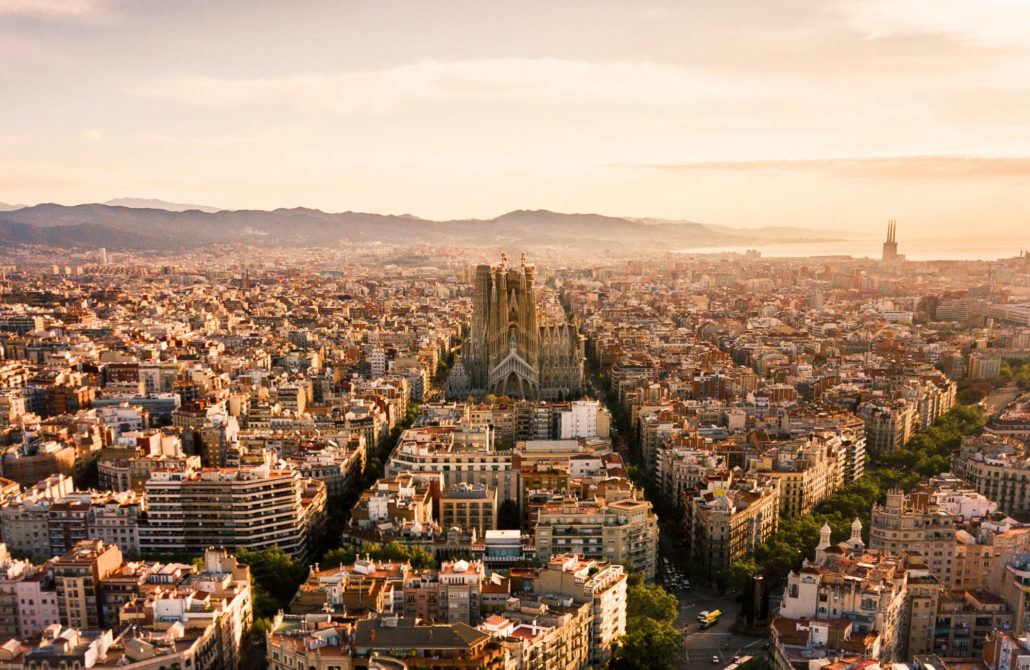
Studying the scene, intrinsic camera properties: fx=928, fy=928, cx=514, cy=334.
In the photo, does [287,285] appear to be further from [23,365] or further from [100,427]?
[100,427]

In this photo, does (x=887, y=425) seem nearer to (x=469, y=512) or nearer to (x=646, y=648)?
(x=469, y=512)

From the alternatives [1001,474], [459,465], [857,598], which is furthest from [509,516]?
[1001,474]

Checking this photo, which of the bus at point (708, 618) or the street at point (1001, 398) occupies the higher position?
the street at point (1001, 398)

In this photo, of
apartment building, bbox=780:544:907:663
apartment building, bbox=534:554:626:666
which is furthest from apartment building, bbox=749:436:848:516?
apartment building, bbox=534:554:626:666

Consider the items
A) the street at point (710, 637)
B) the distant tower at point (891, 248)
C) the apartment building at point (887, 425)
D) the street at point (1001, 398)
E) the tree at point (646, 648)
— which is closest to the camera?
the tree at point (646, 648)

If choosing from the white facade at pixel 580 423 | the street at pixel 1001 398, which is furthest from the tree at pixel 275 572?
the street at pixel 1001 398

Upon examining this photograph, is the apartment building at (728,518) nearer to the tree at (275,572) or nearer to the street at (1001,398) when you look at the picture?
the tree at (275,572)

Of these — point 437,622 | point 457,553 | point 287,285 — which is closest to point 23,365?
point 457,553
